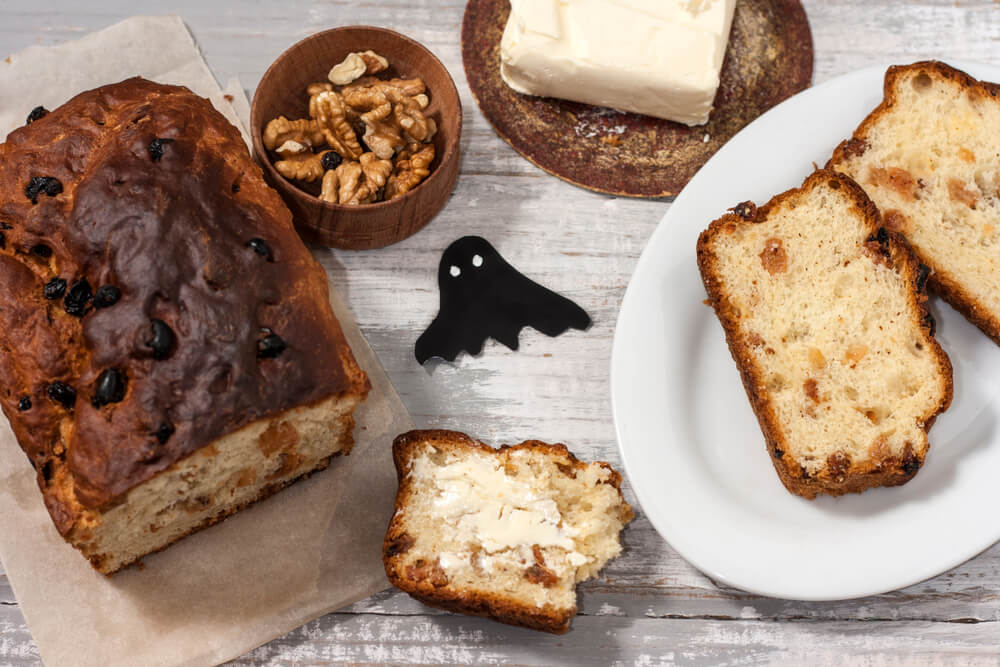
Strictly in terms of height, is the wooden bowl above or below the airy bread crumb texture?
above

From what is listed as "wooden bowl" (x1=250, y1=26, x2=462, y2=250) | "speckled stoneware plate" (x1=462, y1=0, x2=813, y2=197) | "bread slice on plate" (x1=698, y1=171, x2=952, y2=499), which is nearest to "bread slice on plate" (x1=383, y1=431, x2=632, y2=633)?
"bread slice on plate" (x1=698, y1=171, x2=952, y2=499)

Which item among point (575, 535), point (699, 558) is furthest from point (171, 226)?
point (699, 558)

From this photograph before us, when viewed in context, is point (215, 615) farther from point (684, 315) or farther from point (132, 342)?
point (684, 315)

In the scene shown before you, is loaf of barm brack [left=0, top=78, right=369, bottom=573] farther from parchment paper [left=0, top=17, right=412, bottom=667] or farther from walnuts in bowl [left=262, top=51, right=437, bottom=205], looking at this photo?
walnuts in bowl [left=262, top=51, right=437, bottom=205]

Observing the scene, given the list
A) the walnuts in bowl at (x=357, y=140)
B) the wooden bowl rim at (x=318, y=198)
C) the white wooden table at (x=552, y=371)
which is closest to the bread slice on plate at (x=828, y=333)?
the white wooden table at (x=552, y=371)

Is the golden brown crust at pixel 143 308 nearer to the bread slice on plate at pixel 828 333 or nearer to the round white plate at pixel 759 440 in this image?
the round white plate at pixel 759 440
